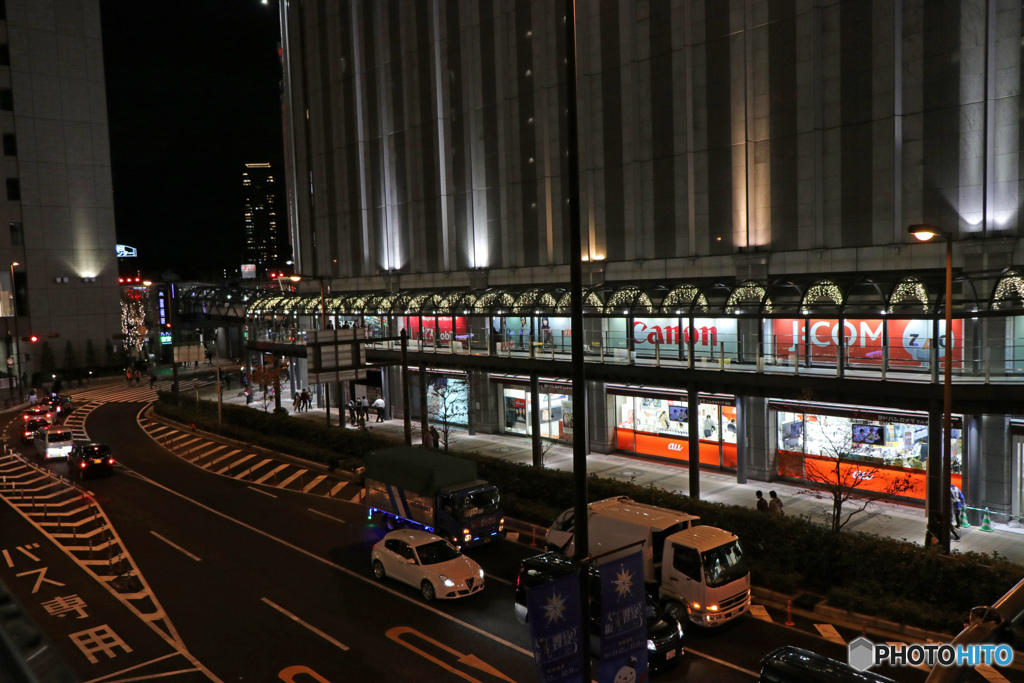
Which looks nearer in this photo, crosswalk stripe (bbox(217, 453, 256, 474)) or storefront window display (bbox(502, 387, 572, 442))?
crosswalk stripe (bbox(217, 453, 256, 474))

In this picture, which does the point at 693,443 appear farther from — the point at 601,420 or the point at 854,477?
the point at 601,420

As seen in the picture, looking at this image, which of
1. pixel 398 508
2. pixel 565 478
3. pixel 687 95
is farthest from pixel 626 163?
pixel 398 508

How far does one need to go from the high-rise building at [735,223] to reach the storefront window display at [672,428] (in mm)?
100

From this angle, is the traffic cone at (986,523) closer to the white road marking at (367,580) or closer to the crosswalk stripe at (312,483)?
the white road marking at (367,580)

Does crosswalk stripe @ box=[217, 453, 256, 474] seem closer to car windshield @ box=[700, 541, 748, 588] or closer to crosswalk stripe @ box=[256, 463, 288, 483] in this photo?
crosswalk stripe @ box=[256, 463, 288, 483]

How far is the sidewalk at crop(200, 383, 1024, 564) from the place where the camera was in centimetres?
1981

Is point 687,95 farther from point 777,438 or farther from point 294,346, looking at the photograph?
point 294,346

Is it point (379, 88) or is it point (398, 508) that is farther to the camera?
point (379, 88)

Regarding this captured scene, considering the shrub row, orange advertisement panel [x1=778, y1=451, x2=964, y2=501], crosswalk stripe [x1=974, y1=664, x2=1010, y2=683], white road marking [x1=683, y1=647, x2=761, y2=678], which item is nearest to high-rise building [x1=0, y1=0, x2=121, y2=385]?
→ the shrub row

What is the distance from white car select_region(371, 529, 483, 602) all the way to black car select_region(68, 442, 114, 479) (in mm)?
19114

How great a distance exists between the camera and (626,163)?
113ft

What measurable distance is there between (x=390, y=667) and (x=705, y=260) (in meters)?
23.5

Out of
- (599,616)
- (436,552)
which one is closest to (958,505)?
(599,616)

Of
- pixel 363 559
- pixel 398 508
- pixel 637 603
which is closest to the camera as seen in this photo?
pixel 637 603
